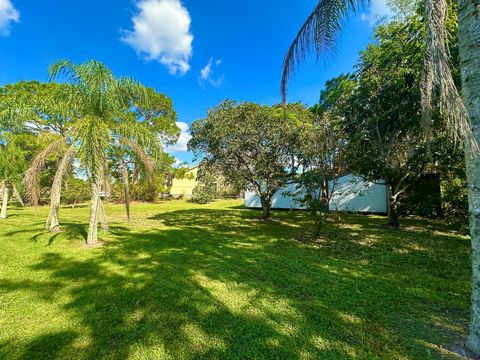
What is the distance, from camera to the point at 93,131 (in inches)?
208

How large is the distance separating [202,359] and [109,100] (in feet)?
18.2

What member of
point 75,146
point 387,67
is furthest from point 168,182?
point 387,67

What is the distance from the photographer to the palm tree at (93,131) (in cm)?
535

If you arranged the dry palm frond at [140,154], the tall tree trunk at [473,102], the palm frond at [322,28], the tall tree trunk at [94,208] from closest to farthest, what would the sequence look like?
the tall tree trunk at [473,102]
the palm frond at [322,28]
the tall tree trunk at [94,208]
the dry palm frond at [140,154]

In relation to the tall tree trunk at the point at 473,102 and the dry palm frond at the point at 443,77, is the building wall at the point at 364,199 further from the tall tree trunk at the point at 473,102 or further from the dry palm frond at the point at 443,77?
the dry palm frond at the point at 443,77

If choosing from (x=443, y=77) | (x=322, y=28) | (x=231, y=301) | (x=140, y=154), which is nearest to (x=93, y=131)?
(x=140, y=154)

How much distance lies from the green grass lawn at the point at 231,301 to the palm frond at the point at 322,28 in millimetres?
3074

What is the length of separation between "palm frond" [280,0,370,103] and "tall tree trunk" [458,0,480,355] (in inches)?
40.8

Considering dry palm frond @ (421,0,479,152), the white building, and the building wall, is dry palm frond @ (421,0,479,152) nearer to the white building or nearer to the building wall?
the white building

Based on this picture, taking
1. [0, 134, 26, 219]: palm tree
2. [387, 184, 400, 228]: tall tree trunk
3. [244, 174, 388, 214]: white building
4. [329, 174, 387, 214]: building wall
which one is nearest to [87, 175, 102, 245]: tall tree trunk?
[0, 134, 26, 219]: palm tree

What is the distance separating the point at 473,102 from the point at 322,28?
166 cm

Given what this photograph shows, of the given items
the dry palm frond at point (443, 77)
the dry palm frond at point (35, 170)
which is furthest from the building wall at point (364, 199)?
the dry palm frond at point (35, 170)

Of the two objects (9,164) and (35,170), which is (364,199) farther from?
(9,164)

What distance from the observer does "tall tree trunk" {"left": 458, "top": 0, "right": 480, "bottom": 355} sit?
1950 millimetres
